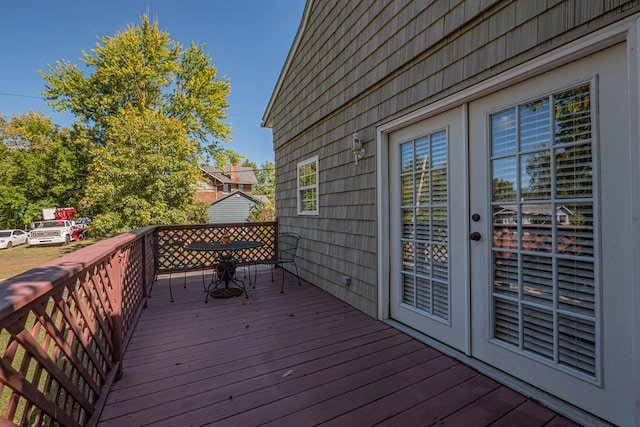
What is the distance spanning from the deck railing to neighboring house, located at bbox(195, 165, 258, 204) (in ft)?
70.4

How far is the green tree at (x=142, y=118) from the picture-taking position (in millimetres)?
10422

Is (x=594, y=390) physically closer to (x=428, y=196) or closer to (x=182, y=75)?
(x=428, y=196)

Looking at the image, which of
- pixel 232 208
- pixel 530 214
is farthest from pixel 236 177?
pixel 530 214

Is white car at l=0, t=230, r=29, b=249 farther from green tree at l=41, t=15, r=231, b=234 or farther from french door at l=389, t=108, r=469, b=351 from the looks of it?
french door at l=389, t=108, r=469, b=351

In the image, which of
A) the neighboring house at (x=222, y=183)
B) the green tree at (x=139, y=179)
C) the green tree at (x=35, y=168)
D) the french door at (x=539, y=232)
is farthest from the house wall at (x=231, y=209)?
→ the french door at (x=539, y=232)

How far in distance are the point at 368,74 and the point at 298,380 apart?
122 inches

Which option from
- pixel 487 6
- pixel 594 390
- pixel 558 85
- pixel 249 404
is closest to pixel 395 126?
pixel 487 6

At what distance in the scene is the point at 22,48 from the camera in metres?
14.8

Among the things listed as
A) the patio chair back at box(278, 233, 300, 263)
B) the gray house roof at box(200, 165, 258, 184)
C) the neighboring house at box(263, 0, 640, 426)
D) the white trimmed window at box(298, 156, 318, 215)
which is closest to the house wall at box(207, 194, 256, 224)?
the gray house roof at box(200, 165, 258, 184)

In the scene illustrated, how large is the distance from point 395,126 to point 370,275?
5.26 feet

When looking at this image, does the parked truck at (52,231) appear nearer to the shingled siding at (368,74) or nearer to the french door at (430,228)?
the shingled siding at (368,74)

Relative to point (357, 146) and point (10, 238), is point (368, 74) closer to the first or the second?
point (357, 146)

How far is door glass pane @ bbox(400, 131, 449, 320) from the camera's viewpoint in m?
2.63

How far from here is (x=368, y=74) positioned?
3424mm
